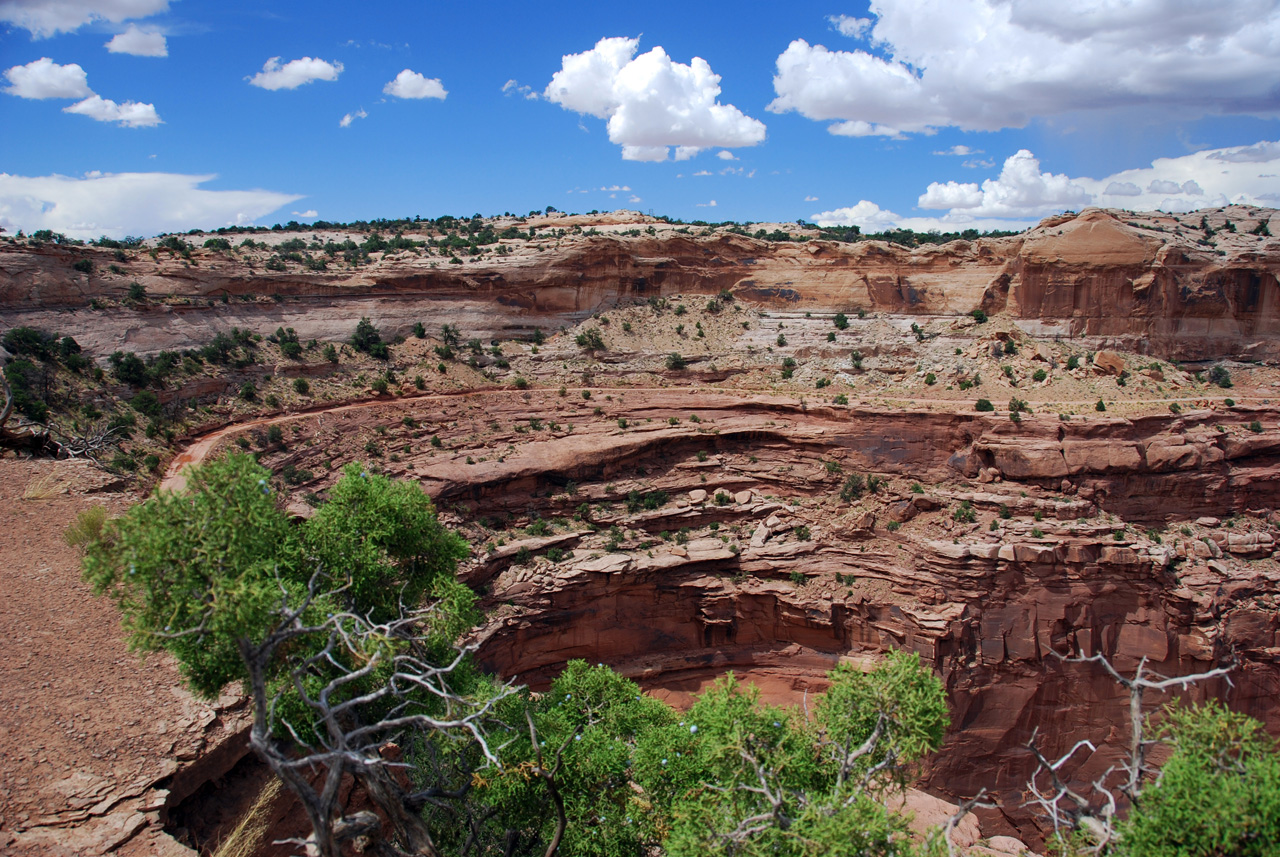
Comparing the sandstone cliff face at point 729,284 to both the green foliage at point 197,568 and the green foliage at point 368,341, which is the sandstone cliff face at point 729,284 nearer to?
the green foliage at point 368,341

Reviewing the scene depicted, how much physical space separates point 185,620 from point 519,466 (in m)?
16.0

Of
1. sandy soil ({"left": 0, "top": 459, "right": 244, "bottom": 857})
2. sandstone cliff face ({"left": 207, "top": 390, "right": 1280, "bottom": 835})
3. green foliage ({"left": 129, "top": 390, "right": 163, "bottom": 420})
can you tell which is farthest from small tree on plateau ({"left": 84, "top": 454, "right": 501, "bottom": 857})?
green foliage ({"left": 129, "top": 390, "right": 163, "bottom": 420})

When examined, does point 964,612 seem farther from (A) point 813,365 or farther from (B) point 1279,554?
(A) point 813,365

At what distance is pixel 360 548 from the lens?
11.2m

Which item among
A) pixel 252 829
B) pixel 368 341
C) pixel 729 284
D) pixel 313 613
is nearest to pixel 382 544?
pixel 313 613

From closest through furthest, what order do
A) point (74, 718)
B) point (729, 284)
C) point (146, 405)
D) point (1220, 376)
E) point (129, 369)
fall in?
point (74, 718) < point (146, 405) < point (129, 369) < point (1220, 376) < point (729, 284)

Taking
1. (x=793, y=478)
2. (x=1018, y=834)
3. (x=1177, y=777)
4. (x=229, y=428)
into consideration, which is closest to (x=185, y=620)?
(x=1177, y=777)

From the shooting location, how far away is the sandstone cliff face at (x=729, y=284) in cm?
2770

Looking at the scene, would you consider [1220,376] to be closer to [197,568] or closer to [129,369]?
[197,568]

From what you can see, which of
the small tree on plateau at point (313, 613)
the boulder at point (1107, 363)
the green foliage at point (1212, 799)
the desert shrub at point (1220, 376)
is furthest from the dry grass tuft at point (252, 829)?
the desert shrub at point (1220, 376)

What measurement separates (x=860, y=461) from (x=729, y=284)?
1565 centimetres

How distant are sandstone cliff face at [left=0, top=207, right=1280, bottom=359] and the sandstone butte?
16 centimetres

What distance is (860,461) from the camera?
87.2 feet

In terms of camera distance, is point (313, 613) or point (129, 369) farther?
point (129, 369)
